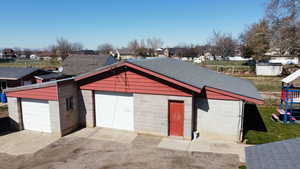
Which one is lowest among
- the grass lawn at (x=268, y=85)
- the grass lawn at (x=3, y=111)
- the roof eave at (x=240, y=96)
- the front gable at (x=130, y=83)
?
the grass lawn at (x=3, y=111)

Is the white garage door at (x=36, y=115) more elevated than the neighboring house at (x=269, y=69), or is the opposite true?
→ the neighboring house at (x=269, y=69)

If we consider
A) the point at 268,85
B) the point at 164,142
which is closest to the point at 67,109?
the point at 164,142

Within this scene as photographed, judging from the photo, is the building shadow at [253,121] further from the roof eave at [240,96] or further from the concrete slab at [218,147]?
the roof eave at [240,96]

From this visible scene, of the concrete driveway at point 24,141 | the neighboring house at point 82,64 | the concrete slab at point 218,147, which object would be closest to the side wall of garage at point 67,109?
A: the concrete driveway at point 24,141

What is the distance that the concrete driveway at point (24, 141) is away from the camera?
9.76 m

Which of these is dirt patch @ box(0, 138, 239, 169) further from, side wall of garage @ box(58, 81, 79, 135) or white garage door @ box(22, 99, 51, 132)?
white garage door @ box(22, 99, 51, 132)

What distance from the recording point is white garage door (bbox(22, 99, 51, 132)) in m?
11.9

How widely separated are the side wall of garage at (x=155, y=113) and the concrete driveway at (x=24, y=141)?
4.76 metres

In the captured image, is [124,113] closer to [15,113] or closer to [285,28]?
[15,113]

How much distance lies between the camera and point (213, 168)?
8000mm

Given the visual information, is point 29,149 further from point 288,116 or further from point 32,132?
point 288,116

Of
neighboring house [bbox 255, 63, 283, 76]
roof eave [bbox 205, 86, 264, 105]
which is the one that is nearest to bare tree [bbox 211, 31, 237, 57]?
neighboring house [bbox 255, 63, 283, 76]

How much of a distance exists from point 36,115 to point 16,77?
9644mm

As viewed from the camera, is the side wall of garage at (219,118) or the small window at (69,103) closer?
the side wall of garage at (219,118)
